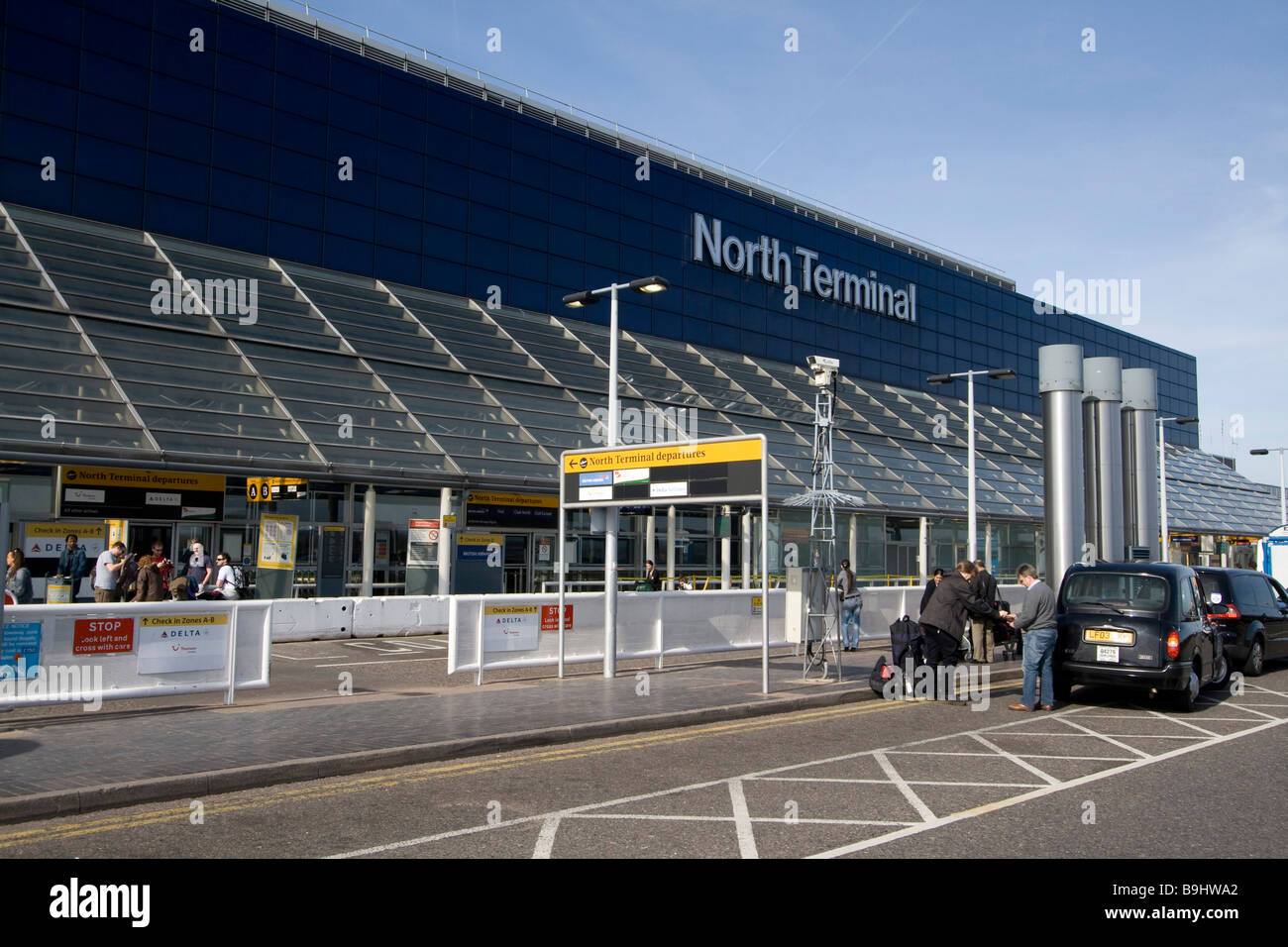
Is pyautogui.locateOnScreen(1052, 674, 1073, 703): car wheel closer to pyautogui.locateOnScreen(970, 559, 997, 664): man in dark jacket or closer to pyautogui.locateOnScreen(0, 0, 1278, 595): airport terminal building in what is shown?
pyautogui.locateOnScreen(970, 559, 997, 664): man in dark jacket

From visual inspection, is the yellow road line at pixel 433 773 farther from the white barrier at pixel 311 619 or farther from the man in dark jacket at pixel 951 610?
the white barrier at pixel 311 619

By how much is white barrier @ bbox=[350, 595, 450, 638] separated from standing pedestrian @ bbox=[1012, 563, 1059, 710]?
44.0 ft

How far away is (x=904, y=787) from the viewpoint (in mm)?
8250

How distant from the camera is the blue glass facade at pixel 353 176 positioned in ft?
95.0

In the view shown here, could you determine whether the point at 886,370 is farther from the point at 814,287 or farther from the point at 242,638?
the point at 242,638

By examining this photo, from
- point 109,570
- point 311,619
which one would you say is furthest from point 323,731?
point 311,619

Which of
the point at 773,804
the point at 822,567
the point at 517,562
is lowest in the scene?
the point at 773,804

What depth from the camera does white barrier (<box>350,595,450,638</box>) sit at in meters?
22.4

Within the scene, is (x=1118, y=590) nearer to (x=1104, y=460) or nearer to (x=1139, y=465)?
(x=1104, y=460)

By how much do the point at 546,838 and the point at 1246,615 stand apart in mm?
15248
